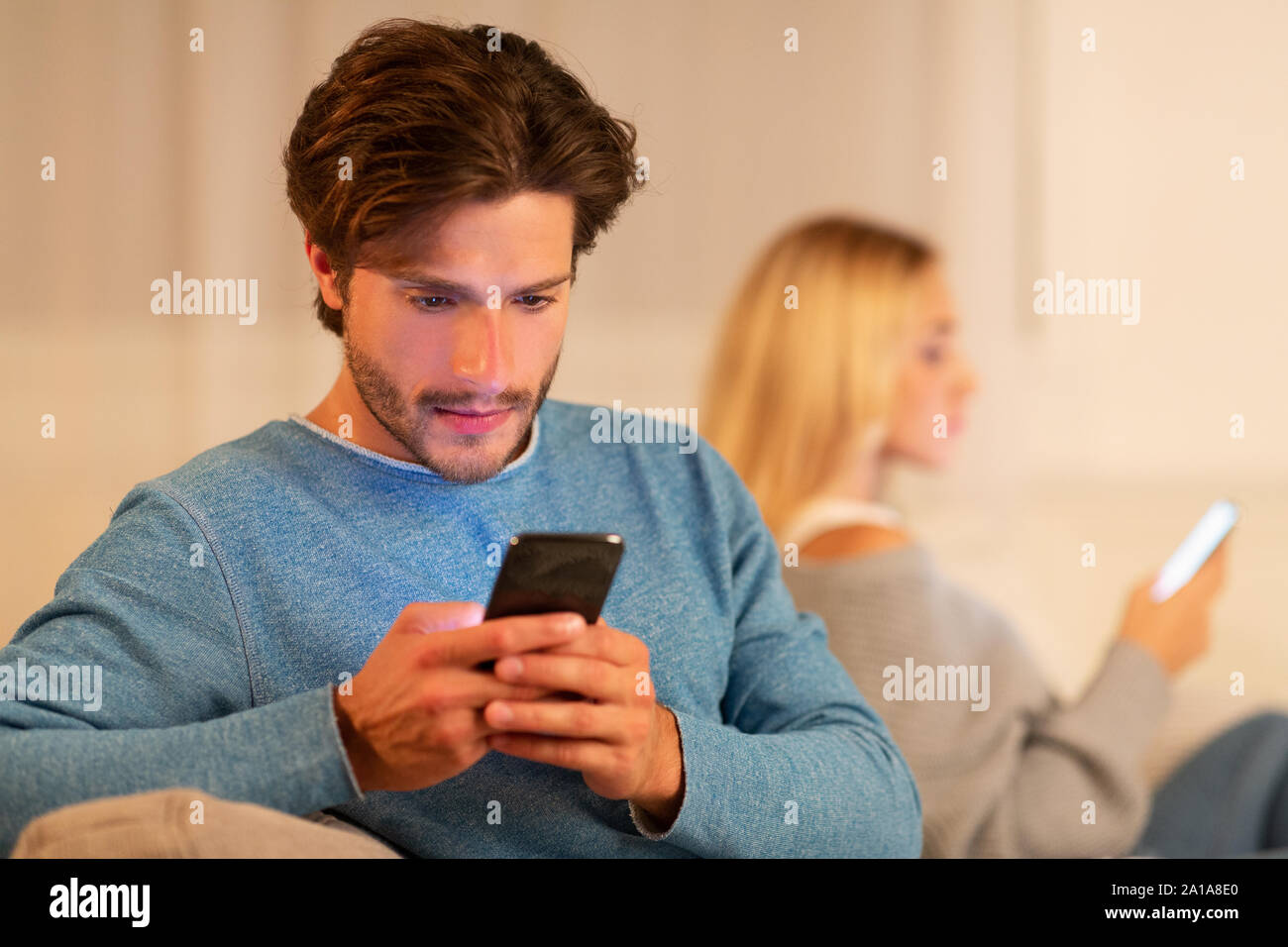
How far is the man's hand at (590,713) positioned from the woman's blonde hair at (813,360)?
1.04 meters

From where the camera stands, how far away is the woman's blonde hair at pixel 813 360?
1854 mm

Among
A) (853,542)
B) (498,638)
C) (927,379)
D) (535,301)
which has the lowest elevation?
(853,542)

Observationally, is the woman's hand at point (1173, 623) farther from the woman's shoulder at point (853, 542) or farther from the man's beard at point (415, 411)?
the man's beard at point (415, 411)

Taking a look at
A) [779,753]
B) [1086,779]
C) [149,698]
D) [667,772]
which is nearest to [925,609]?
[1086,779]

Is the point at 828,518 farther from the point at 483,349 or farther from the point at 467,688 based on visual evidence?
the point at 467,688

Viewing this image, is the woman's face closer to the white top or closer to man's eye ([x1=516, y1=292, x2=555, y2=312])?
the white top

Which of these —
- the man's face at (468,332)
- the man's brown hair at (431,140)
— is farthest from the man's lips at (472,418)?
the man's brown hair at (431,140)

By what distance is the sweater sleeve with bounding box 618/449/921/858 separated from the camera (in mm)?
889

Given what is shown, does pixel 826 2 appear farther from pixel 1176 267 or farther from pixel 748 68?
pixel 1176 267

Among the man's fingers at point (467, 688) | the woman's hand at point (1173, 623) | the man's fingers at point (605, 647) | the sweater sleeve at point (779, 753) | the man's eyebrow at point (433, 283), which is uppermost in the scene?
the man's eyebrow at point (433, 283)

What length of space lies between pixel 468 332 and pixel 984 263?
85.4 inches

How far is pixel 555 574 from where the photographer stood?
747 mm
